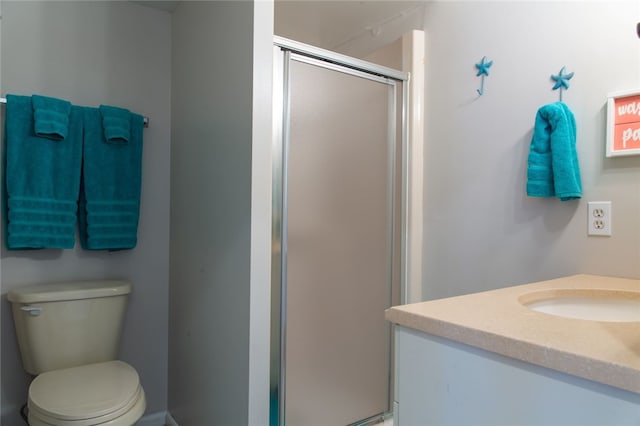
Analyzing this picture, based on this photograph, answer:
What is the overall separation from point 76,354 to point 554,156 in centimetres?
208

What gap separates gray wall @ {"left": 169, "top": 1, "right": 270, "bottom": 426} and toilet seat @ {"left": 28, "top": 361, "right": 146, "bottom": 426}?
1.01 ft

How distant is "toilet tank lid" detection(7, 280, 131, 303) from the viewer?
5.37 ft

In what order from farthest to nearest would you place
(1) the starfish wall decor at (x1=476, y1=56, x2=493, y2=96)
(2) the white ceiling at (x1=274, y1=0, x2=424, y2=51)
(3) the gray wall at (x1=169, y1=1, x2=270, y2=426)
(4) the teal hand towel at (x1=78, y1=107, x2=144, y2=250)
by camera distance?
(2) the white ceiling at (x1=274, y1=0, x2=424, y2=51) < (4) the teal hand towel at (x1=78, y1=107, x2=144, y2=250) < (1) the starfish wall decor at (x1=476, y1=56, x2=493, y2=96) < (3) the gray wall at (x1=169, y1=1, x2=270, y2=426)

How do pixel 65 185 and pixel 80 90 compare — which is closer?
pixel 65 185

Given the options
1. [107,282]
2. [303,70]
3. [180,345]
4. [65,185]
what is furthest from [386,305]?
[65,185]

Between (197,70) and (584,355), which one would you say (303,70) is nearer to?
(197,70)

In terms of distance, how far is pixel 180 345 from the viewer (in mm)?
1990

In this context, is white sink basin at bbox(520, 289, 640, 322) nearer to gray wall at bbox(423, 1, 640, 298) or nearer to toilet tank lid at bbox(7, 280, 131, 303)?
gray wall at bbox(423, 1, 640, 298)

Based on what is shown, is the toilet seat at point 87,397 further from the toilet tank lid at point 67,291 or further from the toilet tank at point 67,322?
the toilet tank lid at point 67,291

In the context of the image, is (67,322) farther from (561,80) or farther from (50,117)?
(561,80)

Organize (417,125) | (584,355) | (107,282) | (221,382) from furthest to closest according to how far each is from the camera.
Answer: (417,125) → (107,282) → (221,382) → (584,355)

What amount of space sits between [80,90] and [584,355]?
2.19 meters

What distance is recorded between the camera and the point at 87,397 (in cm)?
143

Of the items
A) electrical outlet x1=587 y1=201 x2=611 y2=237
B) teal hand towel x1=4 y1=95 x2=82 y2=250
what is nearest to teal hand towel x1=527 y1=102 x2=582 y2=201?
electrical outlet x1=587 y1=201 x2=611 y2=237
